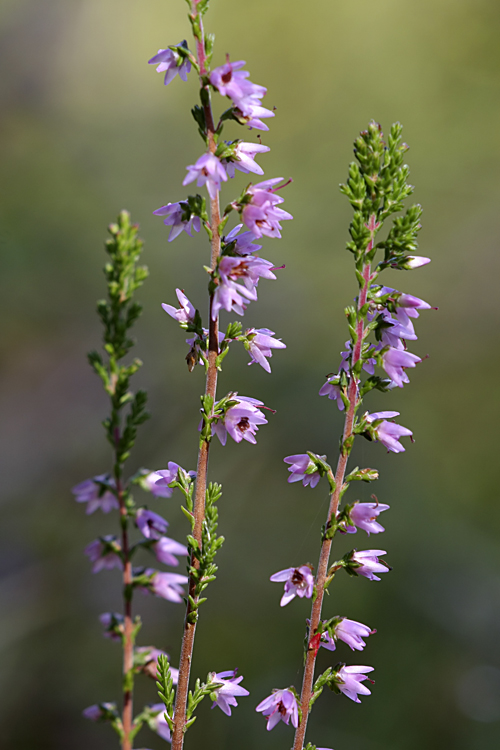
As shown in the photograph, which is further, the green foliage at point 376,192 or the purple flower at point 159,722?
the purple flower at point 159,722

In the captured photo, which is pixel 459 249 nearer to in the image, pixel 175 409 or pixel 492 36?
pixel 492 36

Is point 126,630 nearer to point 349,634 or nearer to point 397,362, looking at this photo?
point 349,634

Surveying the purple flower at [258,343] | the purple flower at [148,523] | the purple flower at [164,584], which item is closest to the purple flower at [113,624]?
the purple flower at [164,584]

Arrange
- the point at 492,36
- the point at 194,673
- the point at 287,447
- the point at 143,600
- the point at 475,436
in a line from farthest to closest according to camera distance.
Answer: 1. the point at 492,36
2. the point at 475,436
3. the point at 287,447
4. the point at 143,600
5. the point at 194,673

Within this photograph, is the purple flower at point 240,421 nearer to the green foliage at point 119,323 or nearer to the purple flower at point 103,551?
the green foliage at point 119,323

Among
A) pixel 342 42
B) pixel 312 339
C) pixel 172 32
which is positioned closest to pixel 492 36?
pixel 342 42

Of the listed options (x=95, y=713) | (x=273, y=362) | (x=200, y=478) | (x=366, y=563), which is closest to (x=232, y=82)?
(x=200, y=478)

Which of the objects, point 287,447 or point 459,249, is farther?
point 459,249
